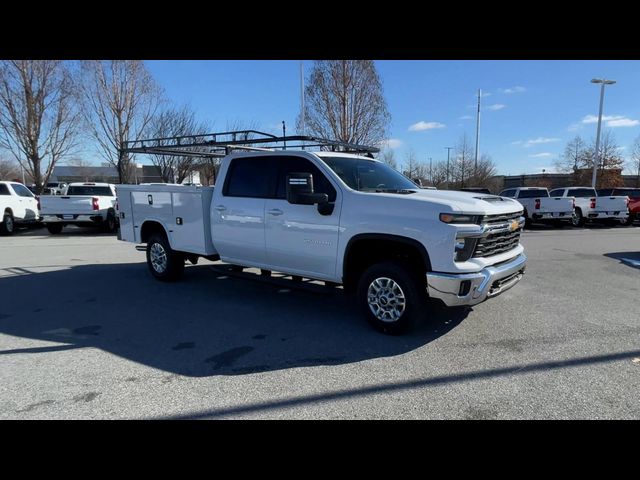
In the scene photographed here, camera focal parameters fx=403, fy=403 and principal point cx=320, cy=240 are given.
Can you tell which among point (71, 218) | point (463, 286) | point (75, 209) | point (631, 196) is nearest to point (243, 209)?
point (463, 286)

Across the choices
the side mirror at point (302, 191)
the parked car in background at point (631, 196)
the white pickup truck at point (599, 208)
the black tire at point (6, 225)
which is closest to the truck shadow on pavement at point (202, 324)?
the side mirror at point (302, 191)

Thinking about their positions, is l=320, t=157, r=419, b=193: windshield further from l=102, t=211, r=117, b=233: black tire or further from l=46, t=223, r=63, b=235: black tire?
l=46, t=223, r=63, b=235: black tire

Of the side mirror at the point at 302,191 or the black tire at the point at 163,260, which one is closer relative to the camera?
the side mirror at the point at 302,191

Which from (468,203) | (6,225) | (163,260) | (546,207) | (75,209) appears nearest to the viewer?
(468,203)

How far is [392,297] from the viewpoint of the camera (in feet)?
15.0

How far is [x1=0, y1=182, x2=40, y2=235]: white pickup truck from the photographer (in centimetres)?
1523

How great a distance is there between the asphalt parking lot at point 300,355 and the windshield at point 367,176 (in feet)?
4.80

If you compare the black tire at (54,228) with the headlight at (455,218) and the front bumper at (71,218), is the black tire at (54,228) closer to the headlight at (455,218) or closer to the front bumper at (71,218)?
the front bumper at (71,218)

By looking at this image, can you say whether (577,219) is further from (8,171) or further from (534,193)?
(8,171)

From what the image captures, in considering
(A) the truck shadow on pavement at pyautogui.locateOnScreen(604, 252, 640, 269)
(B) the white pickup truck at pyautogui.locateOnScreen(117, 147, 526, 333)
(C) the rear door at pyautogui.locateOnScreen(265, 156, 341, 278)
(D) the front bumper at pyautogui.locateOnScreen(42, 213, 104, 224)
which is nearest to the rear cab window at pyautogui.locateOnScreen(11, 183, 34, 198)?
(D) the front bumper at pyautogui.locateOnScreen(42, 213, 104, 224)

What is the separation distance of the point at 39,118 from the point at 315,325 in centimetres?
2833

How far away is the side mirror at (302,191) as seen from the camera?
4.70m

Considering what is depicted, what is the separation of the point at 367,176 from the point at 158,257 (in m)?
4.32

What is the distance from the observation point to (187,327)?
16.3 feet
